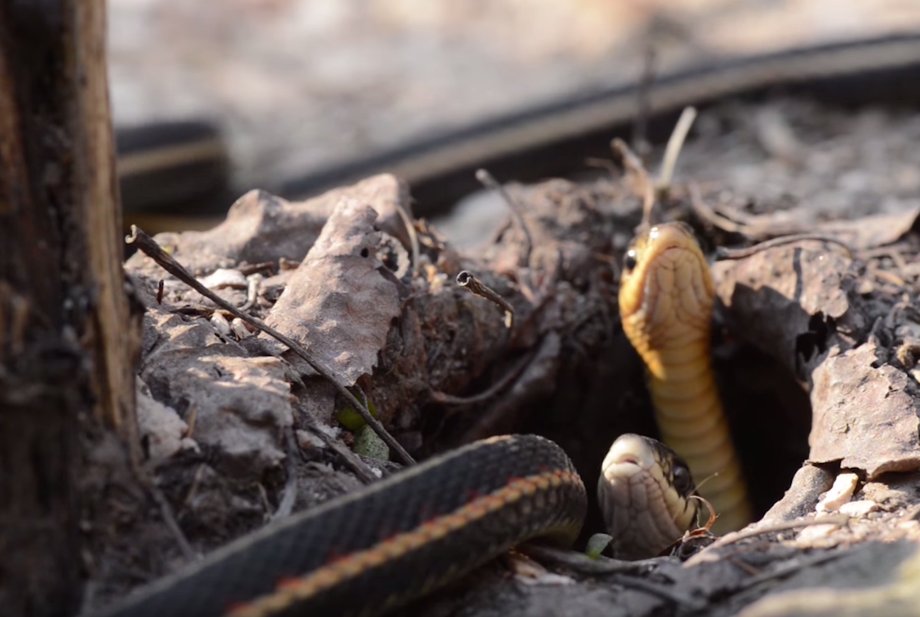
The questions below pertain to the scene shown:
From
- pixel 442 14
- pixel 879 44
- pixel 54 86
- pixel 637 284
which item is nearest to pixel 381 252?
pixel 637 284

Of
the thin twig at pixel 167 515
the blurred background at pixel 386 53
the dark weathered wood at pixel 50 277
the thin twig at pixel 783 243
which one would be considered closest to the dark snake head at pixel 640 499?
the thin twig at pixel 783 243

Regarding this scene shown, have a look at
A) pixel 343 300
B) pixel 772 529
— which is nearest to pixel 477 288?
pixel 343 300

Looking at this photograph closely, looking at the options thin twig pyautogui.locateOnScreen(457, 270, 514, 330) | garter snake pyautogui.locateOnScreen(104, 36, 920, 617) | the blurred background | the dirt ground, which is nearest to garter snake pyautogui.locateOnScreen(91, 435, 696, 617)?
garter snake pyautogui.locateOnScreen(104, 36, 920, 617)

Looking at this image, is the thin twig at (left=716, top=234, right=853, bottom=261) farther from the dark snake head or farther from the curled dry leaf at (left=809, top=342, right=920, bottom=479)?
the dark snake head

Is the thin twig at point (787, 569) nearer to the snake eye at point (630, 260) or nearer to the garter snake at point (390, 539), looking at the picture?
the garter snake at point (390, 539)

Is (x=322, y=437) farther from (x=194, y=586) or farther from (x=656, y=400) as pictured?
(x=656, y=400)

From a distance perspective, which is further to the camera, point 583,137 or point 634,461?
point 583,137
